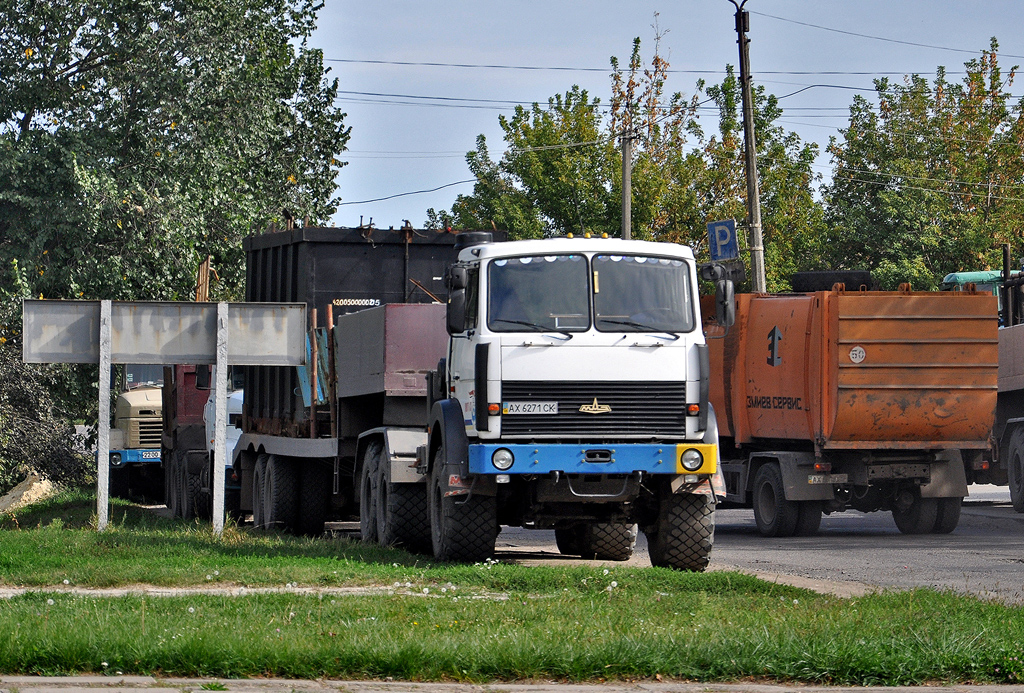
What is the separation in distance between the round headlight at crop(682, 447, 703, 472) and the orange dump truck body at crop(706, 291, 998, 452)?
512 cm

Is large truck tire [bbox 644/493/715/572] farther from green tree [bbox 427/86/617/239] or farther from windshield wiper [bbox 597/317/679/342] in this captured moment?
green tree [bbox 427/86/617/239]

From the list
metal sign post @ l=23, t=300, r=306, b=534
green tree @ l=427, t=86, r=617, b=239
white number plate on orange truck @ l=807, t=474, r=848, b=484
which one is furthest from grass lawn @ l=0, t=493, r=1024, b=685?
green tree @ l=427, t=86, r=617, b=239

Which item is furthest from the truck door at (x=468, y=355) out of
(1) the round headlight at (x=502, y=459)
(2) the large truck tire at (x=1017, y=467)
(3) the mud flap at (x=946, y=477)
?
(2) the large truck tire at (x=1017, y=467)

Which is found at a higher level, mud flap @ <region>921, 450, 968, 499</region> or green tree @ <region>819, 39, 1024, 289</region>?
green tree @ <region>819, 39, 1024, 289</region>

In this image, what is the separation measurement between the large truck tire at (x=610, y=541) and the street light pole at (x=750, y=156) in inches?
485

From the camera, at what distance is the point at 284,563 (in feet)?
40.8

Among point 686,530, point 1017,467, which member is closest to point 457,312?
point 686,530

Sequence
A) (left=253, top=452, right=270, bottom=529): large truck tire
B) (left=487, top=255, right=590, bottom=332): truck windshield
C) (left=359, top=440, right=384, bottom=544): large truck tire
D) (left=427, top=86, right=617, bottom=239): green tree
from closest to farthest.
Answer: (left=487, top=255, right=590, bottom=332): truck windshield → (left=359, top=440, right=384, bottom=544): large truck tire → (left=253, top=452, right=270, bottom=529): large truck tire → (left=427, top=86, right=617, bottom=239): green tree

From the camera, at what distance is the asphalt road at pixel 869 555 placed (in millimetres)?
12555

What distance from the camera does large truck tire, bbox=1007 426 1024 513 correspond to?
67.9ft

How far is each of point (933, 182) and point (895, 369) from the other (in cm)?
3148

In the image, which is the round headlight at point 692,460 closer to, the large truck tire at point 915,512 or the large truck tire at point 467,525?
the large truck tire at point 467,525

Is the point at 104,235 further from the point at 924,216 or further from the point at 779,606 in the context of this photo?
the point at 924,216

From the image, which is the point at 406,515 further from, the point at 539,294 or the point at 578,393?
the point at 539,294
